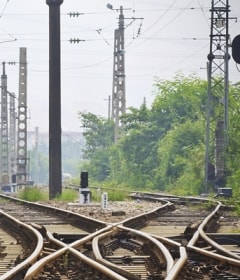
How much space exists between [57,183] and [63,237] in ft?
58.2

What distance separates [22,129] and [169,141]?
993 centimetres

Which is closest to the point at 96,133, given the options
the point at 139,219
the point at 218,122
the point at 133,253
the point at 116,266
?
the point at 218,122

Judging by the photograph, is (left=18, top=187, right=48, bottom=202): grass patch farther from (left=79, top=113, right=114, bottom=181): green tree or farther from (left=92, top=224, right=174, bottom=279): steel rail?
(left=79, top=113, right=114, bottom=181): green tree

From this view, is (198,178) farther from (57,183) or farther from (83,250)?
(83,250)

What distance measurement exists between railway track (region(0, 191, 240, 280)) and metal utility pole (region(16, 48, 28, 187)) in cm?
3581

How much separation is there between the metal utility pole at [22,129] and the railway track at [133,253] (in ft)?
117

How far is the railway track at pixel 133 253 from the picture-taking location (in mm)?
9133

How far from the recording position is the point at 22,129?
55281 mm

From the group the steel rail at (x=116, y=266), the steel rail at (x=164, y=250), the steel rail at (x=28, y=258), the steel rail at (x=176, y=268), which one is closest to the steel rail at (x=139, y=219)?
the steel rail at (x=116, y=266)

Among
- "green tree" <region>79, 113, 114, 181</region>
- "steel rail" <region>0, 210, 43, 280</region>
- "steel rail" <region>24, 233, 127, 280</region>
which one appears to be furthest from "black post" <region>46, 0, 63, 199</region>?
"green tree" <region>79, 113, 114, 181</region>

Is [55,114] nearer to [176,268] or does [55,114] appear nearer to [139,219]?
[139,219]

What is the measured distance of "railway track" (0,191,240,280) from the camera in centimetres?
913

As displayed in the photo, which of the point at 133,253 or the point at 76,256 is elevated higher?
the point at 76,256

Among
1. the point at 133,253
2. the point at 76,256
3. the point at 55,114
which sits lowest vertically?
the point at 133,253
